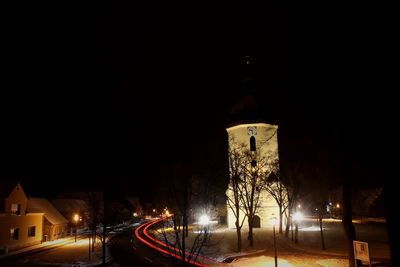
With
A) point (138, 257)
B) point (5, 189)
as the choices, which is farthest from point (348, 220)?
point (5, 189)

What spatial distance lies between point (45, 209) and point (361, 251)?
4156cm

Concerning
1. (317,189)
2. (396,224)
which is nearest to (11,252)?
(317,189)

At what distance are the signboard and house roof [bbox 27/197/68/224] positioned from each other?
121 feet

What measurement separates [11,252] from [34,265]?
31.9 feet

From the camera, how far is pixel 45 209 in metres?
47.0

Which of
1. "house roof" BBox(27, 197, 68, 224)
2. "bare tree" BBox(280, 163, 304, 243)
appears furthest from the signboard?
"house roof" BBox(27, 197, 68, 224)

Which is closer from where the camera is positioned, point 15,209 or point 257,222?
point 15,209

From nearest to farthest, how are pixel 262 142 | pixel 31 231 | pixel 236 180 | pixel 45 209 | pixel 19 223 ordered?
1. pixel 19 223
2. pixel 236 180
3. pixel 31 231
4. pixel 45 209
5. pixel 262 142

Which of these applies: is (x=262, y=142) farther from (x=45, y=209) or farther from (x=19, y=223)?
(x=19, y=223)

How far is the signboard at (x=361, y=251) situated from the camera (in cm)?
1773

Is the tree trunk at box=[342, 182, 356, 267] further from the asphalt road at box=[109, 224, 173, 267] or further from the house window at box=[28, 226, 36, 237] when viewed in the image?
the house window at box=[28, 226, 36, 237]

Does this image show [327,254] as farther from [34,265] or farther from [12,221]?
[12,221]

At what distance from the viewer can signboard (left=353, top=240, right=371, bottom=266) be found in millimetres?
17734

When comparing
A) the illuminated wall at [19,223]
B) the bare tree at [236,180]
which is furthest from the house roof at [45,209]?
the bare tree at [236,180]
